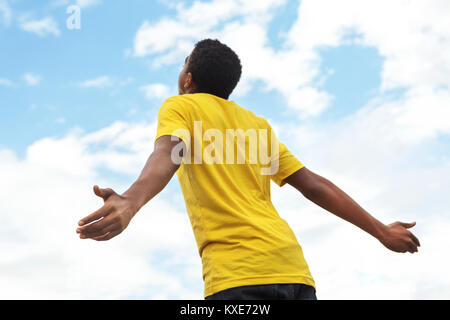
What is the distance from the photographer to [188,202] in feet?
11.4

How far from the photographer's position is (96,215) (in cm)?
245

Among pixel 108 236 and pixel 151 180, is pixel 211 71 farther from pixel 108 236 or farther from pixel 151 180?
pixel 108 236

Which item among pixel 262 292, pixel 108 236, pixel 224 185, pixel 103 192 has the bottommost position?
pixel 262 292

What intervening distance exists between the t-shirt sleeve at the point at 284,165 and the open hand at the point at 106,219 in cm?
175

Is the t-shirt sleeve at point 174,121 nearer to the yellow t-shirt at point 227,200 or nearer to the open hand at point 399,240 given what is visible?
the yellow t-shirt at point 227,200

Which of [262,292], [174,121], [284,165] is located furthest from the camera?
[284,165]

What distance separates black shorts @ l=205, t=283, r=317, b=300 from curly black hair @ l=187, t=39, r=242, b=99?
5.14 ft

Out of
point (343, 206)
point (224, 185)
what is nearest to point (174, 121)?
point (224, 185)

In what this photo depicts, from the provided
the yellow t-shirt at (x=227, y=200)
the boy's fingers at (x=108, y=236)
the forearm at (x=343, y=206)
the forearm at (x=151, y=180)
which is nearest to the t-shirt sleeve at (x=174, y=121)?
the yellow t-shirt at (x=227, y=200)

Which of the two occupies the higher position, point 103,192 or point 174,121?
point 174,121

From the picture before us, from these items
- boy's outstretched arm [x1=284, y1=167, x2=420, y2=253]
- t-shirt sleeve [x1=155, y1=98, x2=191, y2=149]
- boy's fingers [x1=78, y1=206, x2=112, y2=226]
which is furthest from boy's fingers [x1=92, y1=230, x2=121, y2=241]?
boy's outstretched arm [x1=284, y1=167, x2=420, y2=253]

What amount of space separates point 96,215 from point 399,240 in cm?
270

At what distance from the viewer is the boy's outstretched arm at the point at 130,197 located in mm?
2463
